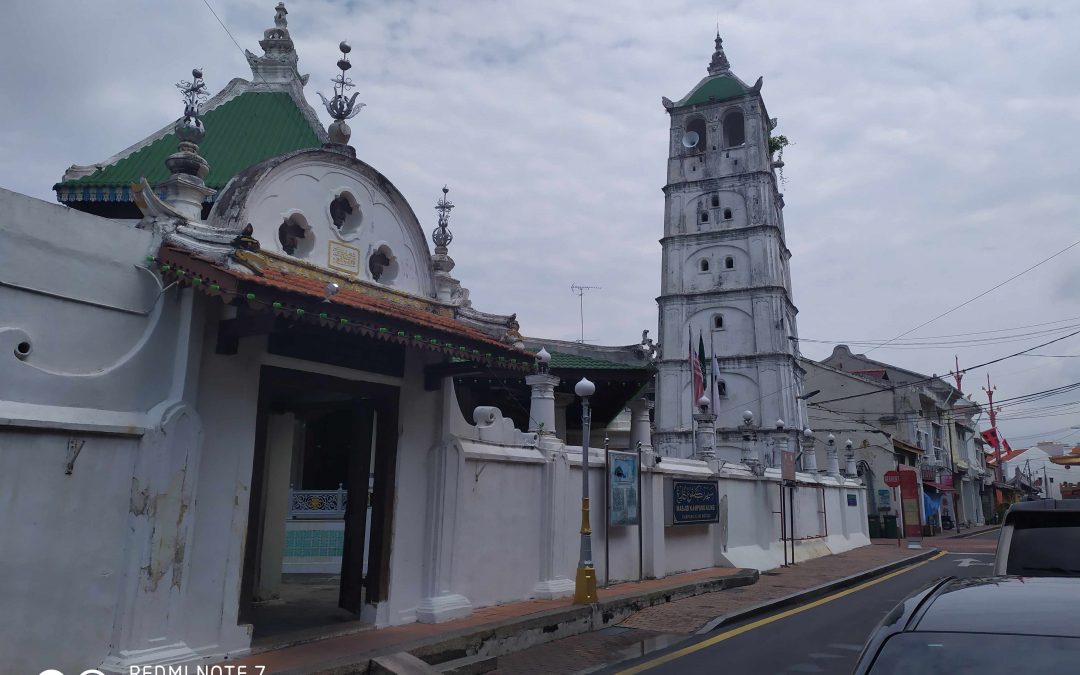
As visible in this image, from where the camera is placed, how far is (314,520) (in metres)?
14.5

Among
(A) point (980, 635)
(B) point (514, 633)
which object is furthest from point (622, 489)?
(A) point (980, 635)

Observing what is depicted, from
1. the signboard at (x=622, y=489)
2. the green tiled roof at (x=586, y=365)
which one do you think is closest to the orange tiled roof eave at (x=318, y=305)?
the signboard at (x=622, y=489)

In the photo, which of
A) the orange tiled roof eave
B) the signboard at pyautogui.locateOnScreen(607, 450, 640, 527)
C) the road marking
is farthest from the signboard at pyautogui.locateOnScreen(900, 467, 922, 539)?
the orange tiled roof eave

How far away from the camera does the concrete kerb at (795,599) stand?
1102 cm

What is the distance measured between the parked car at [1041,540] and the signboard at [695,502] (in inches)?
338

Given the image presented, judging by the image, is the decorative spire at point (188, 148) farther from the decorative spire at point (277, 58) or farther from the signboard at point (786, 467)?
the signboard at point (786, 467)

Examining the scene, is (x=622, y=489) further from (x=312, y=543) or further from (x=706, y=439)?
(x=312, y=543)

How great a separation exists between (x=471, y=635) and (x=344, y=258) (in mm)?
5003

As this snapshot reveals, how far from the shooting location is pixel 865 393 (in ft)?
150

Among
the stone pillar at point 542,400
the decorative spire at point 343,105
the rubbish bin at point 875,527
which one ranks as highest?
the decorative spire at point 343,105

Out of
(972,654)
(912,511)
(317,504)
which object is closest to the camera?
(972,654)

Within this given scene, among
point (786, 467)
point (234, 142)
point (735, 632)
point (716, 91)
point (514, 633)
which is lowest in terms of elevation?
point (735, 632)

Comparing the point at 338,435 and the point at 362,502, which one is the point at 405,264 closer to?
the point at 362,502

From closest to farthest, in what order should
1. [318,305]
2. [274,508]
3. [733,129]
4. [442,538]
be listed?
[318,305] < [442,538] < [274,508] < [733,129]
